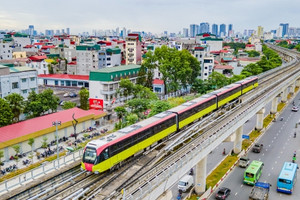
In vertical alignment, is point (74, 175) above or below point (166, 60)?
below

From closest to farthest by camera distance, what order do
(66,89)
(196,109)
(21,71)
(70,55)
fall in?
(196,109), (21,71), (66,89), (70,55)

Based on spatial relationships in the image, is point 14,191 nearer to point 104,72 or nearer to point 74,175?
point 74,175

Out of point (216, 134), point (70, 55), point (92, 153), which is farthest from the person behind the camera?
point (70, 55)

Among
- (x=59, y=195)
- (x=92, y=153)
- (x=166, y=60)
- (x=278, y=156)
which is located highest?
(x=166, y=60)

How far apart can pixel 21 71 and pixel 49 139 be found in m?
17.9

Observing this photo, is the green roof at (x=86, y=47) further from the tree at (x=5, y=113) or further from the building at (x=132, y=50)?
the tree at (x=5, y=113)

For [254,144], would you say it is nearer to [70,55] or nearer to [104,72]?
[104,72]

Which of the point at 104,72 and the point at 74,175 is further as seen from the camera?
the point at 104,72

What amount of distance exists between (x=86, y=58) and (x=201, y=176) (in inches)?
2671

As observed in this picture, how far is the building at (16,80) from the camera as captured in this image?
4766 cm

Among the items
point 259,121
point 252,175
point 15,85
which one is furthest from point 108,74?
point 252,175

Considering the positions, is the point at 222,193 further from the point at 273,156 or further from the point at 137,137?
the point at 273,156

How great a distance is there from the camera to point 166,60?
195ft

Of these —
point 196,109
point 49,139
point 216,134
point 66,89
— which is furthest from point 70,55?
point 216,134
